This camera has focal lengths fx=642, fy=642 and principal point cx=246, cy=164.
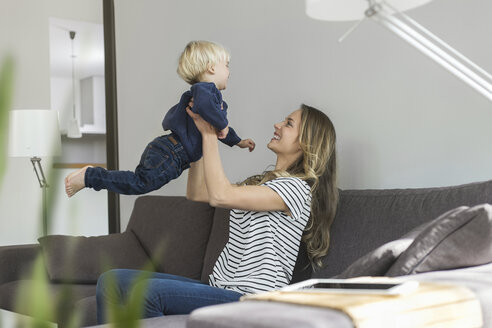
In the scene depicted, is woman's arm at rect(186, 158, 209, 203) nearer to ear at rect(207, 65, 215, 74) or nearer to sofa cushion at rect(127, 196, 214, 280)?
sofa cushion at rect(127, 196, 214, 280)

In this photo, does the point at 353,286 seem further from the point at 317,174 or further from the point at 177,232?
the point at 177,232

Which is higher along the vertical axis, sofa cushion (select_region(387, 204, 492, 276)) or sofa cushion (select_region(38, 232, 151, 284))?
sofa cushion (select_region(387, 204, 492, 276))

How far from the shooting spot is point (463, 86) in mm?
2293

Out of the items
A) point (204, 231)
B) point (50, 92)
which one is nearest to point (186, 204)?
point (204, 231)

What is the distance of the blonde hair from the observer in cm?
249

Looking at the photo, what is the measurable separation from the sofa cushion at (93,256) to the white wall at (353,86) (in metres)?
0.63

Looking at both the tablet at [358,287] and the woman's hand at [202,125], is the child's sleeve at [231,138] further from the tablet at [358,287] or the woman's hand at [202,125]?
the tablet at [358,287]

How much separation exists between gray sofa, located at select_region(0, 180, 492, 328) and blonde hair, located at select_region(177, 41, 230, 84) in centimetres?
63

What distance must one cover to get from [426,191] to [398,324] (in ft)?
3.60

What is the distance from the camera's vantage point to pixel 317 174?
2.25 meters

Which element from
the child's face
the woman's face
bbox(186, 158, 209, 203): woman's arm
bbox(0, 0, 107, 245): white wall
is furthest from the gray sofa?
bbox(0, 0, 107, 245): white wall

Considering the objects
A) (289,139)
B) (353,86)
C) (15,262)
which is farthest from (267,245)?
(15,262)

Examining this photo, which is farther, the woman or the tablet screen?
the woman

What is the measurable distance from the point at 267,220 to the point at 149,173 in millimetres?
529
